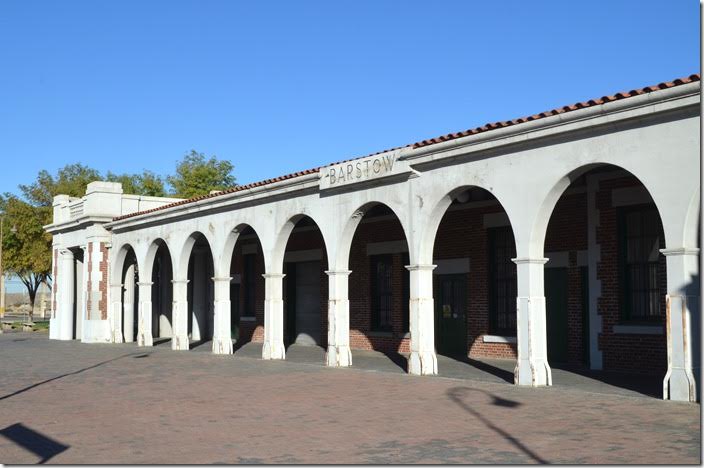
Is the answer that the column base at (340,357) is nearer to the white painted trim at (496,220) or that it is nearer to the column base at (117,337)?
the white painted trim at (496,220)

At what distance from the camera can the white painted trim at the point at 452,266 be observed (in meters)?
19.2

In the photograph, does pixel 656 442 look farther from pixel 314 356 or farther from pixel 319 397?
pixel 314 356

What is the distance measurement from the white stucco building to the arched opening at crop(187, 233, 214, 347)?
1.66 meters

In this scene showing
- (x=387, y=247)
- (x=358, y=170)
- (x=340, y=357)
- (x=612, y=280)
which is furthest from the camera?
(x=387, y=247)

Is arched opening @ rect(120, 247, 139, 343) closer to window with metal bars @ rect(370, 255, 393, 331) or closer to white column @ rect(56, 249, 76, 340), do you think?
white column @ rect(56, 249, 76, 340)

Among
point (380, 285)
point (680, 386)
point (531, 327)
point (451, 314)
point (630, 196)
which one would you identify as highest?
point (630, 196)

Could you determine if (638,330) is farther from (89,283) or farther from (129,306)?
(89,283)

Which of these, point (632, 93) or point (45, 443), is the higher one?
point (632, 93)

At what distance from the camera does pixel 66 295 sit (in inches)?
1215

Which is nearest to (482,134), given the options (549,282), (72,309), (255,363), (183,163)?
(549,282)

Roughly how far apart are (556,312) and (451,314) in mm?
3167

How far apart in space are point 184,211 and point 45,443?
1487 cm

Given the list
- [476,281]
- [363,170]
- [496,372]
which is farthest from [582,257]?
[363,170]

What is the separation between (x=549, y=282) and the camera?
17438mm
